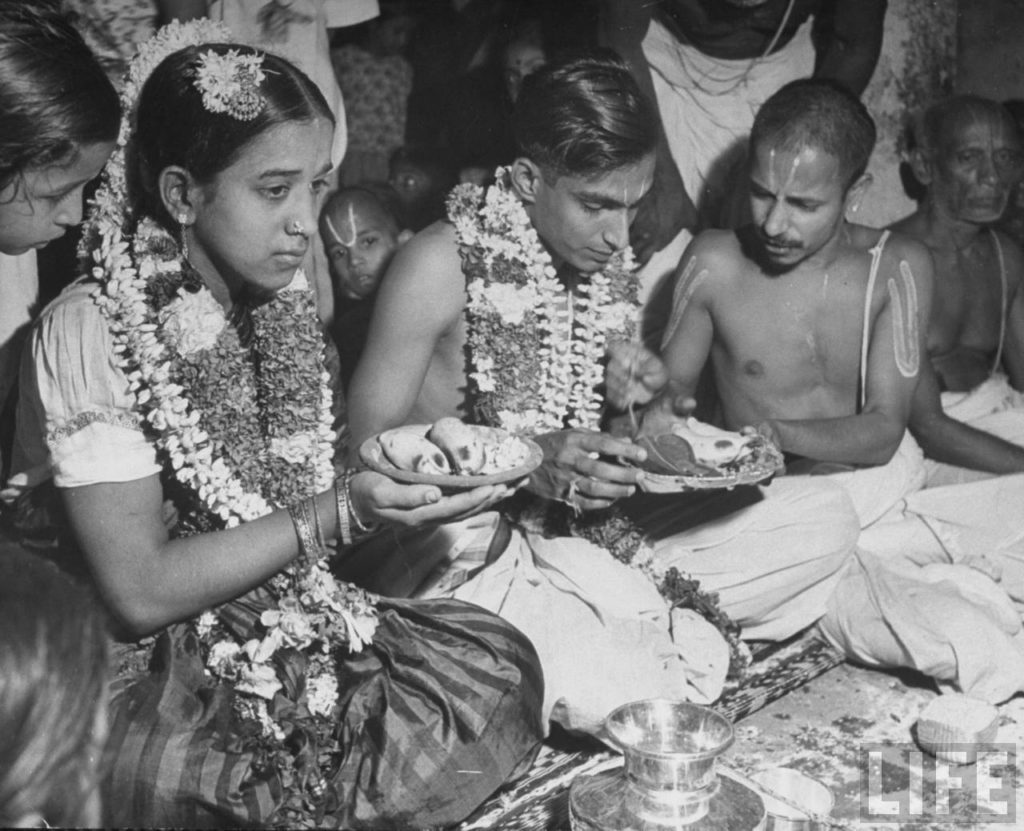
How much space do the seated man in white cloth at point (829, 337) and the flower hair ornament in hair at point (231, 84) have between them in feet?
5.55

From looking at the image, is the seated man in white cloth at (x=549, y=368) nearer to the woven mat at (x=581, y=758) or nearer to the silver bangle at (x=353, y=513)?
the woven mat at (x=581, y=758)

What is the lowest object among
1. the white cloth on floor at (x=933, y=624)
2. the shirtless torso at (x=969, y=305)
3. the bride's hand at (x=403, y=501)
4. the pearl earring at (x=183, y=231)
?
the white cloth on floor at (x=933, y=624)

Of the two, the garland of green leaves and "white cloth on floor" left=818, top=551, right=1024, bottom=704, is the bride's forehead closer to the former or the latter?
the garland of green leaves

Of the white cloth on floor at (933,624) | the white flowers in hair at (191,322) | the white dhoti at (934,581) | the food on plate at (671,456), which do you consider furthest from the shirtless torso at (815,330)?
the white flowers in hair at (191,322)

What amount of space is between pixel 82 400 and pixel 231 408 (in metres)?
0.34

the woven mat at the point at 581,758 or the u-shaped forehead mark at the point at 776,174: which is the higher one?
the u-shaped forehead mark at the point at 776,174

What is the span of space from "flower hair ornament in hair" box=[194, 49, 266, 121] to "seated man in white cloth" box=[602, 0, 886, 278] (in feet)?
6.61

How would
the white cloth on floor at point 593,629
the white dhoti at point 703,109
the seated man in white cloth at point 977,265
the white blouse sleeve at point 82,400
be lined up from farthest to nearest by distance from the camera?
the seated man in white cloth at point 977,265 < the white dhoti at point 703,109 < the white cloth on floor at point 593,629 < the white blouse sleeve at point 82,400

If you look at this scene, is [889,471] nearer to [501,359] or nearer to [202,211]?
[501,359]

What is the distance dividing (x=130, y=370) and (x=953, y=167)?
11.8 feet

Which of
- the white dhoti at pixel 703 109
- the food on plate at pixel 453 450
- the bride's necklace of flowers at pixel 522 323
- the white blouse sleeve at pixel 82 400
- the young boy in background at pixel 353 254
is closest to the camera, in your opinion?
the white blouse sleeve at pixel 82 400

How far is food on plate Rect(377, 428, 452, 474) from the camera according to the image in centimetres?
272

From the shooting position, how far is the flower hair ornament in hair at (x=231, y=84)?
2.59 meters

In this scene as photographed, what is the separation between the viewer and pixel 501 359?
3.40m
